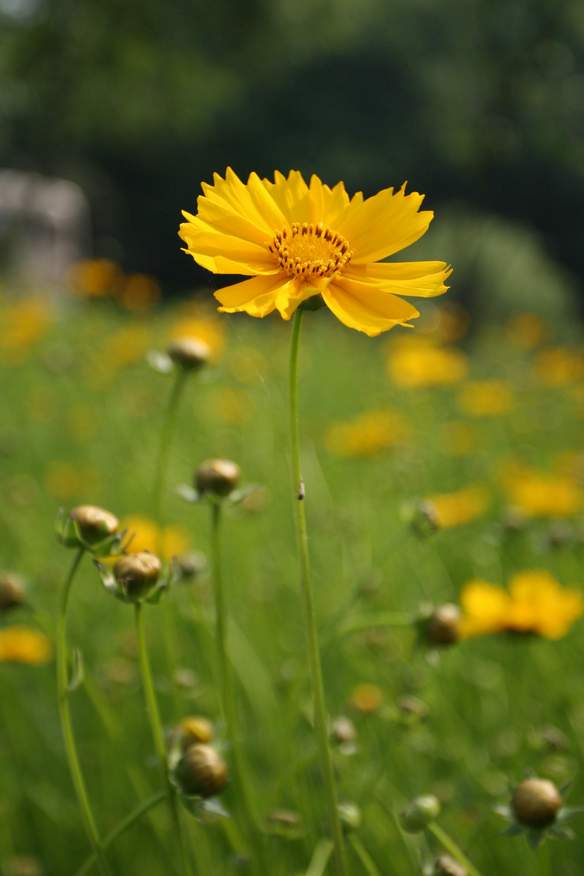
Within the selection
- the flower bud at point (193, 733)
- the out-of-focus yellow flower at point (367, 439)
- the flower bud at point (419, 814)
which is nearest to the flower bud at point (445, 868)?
the flower bud at point (419, 814)

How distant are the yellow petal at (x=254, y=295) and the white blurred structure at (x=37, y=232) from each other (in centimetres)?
412

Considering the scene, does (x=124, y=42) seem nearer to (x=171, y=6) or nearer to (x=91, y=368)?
(x=171, y=6)

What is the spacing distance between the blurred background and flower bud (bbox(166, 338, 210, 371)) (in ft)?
14.9

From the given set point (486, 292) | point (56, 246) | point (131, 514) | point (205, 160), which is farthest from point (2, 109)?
point (131, 514)

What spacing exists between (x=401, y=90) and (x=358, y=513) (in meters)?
10.7

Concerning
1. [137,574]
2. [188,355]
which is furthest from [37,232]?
[137,574]

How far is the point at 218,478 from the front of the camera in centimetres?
54

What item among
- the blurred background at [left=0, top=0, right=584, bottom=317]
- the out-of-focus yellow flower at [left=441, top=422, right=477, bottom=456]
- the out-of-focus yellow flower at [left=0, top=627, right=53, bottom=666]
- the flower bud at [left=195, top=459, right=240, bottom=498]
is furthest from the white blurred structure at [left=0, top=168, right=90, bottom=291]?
the flower bud at [left=195, top=459, right=240, bottom=498]

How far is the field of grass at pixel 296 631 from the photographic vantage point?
67 centimetres

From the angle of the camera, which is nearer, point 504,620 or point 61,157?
point 504,620

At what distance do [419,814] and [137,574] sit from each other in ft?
0.61

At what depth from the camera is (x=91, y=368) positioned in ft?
7.05

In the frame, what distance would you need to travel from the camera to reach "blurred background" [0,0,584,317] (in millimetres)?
6465

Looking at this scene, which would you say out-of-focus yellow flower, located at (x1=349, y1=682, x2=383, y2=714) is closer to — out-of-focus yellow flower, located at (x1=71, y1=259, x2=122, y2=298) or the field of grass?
the field of grass
